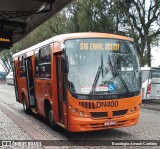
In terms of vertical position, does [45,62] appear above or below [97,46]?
below

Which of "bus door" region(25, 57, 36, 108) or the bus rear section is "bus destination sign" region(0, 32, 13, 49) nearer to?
"bus door" region(25, 57, 36, 108)

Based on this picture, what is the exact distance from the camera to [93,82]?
942cm

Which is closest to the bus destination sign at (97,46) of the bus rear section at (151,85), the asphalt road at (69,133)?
the asphalt road at (69,133)

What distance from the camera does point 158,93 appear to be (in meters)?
18.8

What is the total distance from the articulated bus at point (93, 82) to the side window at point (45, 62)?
8cm

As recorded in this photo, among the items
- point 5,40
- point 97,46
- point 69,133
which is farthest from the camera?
point 5,40

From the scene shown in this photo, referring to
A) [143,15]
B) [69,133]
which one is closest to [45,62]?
[69,133]

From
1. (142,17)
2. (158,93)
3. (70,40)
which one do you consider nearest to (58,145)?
(70,40)

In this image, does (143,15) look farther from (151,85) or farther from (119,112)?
(119,112)

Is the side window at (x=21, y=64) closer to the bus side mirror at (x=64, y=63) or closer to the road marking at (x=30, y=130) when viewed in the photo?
the road marking at (x=30, y=130)

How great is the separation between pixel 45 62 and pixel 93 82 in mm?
2474

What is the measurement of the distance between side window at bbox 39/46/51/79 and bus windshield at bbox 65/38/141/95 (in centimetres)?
142

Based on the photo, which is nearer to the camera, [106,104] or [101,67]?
[106,104]

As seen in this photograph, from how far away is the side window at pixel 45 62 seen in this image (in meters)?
10.9
